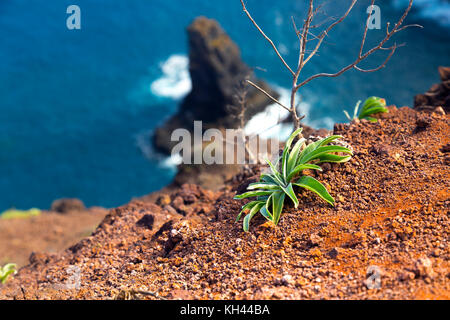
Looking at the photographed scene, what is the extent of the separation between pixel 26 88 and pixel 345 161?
21.9 metres

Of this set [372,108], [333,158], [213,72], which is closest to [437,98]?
[372,108]

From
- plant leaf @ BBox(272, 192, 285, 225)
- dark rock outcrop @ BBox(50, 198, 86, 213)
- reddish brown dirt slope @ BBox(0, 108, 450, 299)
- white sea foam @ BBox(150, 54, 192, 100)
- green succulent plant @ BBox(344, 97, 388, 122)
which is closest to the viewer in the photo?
reddish brown dirt slope @ BBox(0, 108, 450, 299)

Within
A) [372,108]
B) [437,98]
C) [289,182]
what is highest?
[437,98]

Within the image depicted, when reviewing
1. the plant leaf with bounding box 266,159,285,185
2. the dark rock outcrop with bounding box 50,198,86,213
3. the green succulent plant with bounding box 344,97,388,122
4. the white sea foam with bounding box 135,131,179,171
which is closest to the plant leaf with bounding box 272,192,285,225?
the plant leaf with bounding box 266,159,285,185

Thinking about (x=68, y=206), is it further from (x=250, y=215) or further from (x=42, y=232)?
(x=250, y=215)

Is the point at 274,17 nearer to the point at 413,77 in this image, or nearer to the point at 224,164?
the point at 413,77

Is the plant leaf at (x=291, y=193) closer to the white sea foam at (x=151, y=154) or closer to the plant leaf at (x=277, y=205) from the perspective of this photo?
the plant leaf at (x=277, y=205)

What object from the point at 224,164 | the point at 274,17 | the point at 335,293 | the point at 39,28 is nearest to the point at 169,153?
the point at 224,164

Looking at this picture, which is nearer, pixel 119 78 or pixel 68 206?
pixel 68 206

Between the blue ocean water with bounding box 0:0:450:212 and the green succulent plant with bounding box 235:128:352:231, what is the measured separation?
1068 centimetres

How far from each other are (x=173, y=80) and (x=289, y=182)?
1857 centimetres

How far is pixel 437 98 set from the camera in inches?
263

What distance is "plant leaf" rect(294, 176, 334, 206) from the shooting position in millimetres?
4527

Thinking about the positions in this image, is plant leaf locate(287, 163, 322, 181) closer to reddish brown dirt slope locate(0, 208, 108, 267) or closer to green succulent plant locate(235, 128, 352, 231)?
green succulent plant locate(235, 128, 352, 231)
